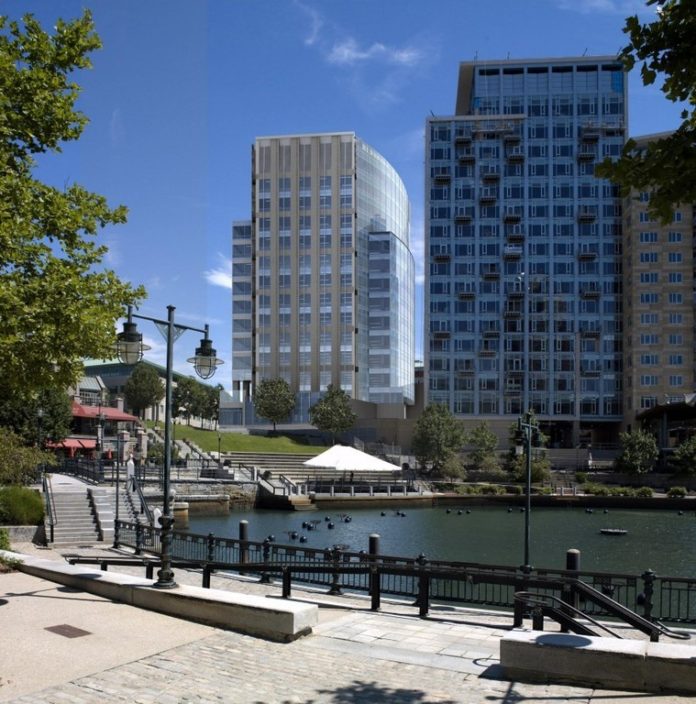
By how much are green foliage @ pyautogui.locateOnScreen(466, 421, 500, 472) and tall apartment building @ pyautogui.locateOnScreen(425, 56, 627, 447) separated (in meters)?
15.1

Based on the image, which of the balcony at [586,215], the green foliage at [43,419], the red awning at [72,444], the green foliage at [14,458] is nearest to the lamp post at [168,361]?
the green foliage at [14,458]

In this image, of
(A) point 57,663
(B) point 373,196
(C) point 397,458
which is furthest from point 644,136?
(A) point 57,663

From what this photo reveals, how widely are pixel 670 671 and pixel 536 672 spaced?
1.48 m

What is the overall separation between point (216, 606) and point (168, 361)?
6020 millimetres

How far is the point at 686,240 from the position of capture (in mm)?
94750

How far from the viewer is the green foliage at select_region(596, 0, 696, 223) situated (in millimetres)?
7820

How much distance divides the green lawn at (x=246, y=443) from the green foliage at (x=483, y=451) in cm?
1870

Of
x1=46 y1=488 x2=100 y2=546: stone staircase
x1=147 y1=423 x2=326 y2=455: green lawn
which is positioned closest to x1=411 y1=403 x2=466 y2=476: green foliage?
x1=147 y1=423 x2=326 y2=455: green lawn

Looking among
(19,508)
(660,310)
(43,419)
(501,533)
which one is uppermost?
(660,310)

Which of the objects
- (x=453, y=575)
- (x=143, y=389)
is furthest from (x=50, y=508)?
(x=143, y=389)

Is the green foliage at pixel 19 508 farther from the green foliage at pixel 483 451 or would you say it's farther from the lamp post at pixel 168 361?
the green foliage at pixel 483 451

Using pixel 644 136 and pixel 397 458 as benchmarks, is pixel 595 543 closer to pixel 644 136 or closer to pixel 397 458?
Result: pixel 397 458

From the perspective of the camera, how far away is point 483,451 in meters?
80.8

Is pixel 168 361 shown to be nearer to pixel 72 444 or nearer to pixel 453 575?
pixel 453 575
